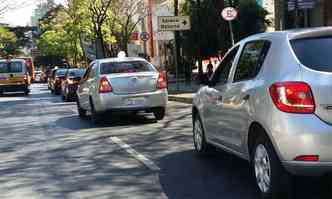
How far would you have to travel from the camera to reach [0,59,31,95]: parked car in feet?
123

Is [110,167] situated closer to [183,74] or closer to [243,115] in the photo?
[243,115]

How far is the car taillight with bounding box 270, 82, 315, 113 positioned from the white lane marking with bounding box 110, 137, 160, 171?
2.98 m

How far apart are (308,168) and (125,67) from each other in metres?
9.38

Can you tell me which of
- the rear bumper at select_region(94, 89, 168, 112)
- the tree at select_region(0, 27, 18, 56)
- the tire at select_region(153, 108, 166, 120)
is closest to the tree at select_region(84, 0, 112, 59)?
the tire at select_region(153, 108, 166, 120)

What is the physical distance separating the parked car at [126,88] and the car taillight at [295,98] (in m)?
8.53

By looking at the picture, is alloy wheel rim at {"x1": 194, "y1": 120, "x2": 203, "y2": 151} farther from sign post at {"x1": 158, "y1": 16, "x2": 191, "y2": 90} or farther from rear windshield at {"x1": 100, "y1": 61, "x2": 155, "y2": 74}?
sign post at {"x1": 158, "y1": 16, "x2": 191, "y2": 90}

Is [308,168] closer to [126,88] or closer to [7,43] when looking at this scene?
[126,88]

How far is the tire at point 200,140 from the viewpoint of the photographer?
29.9 ft

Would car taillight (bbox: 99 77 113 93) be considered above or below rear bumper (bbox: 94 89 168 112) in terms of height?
above

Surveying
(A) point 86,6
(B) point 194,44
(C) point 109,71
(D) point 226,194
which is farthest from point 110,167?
(A) point 86,6

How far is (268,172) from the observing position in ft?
21.0

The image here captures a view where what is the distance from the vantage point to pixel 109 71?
48.4ft

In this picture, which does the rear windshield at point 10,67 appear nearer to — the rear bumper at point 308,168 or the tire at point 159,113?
the tire at point 159,113

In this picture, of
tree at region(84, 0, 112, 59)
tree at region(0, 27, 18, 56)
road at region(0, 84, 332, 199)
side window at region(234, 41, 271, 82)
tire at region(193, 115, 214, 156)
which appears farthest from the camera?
tree at region(0, 27, 18, 56)
